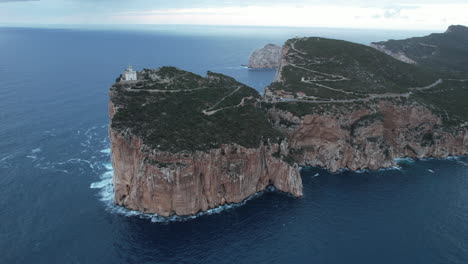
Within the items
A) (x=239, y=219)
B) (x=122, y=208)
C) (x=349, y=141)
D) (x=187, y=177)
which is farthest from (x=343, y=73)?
(x=122, y=208)

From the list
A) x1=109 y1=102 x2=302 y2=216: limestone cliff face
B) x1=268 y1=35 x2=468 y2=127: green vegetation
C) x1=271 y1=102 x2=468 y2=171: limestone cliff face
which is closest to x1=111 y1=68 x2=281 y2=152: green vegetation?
x1=109 y1=102 x2=302 y2=216: limestone cliff face

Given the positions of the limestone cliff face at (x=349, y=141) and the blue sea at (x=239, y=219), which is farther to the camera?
the limestone cliff face at (x=349, y=141)

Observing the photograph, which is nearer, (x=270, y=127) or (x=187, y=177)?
(x=187, y=177)

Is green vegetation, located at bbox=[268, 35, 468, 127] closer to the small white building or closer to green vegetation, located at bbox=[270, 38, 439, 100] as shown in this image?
green vegetation, located at bbox=[270, 38, 439, 100]

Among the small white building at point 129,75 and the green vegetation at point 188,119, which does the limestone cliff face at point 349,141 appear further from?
the small white building at point 129,75

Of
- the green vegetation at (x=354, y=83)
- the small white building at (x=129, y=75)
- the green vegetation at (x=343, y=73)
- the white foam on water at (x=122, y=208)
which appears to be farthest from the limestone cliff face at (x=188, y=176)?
the green vegetation at (x=343, y=73)

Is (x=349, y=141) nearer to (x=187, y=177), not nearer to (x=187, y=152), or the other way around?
(x=187, y=152)
